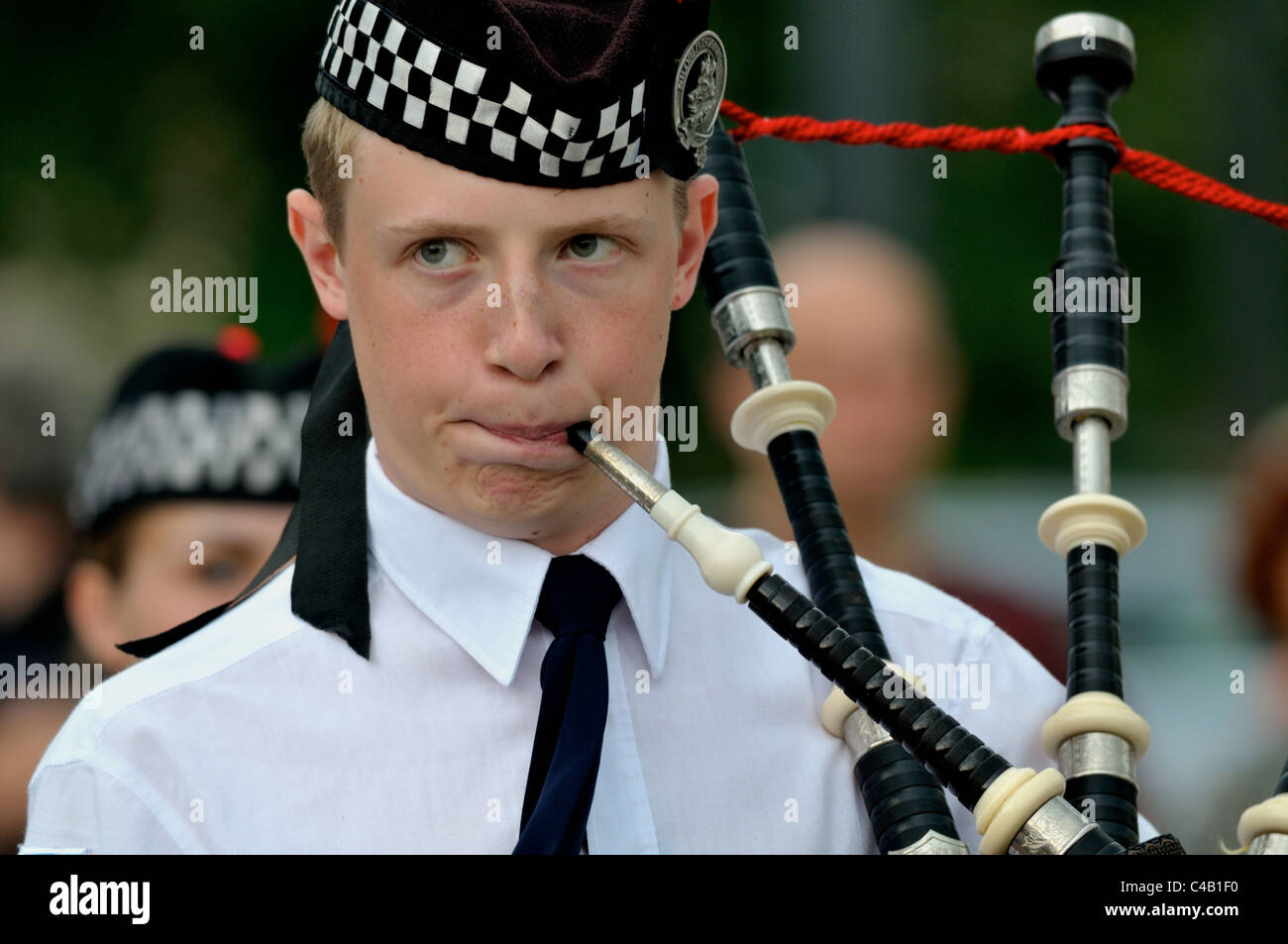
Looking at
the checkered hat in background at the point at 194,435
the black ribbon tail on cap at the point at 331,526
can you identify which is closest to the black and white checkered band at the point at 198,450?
the checkered hat in background at the point at 194,435

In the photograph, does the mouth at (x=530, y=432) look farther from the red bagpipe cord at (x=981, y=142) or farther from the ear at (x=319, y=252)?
the red bagpipe cord at (x=981, y=142)

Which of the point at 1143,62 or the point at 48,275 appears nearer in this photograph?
the point at 48,275

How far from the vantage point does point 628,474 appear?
1.70 metres

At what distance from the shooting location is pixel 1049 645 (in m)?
3.28

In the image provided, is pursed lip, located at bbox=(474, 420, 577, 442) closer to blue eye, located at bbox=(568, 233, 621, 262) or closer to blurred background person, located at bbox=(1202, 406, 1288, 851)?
blue eye, located at bbox=(568, 233, 621, 262)

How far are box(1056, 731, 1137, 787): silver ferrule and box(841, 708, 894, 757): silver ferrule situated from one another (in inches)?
7.2

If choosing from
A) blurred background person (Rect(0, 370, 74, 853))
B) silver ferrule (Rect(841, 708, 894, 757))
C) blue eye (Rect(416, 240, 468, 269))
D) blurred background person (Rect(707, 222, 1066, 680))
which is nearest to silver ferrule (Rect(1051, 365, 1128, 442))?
silver ferrule (Rect(841, 708, 894, 757))

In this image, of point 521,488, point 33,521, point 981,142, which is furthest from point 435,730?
point 33,521

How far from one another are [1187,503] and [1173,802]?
2.39 meters

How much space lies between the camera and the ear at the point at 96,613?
3.14 m

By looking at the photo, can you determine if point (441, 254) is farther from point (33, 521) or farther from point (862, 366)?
point (33, 521)

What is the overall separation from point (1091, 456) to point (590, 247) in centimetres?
61
